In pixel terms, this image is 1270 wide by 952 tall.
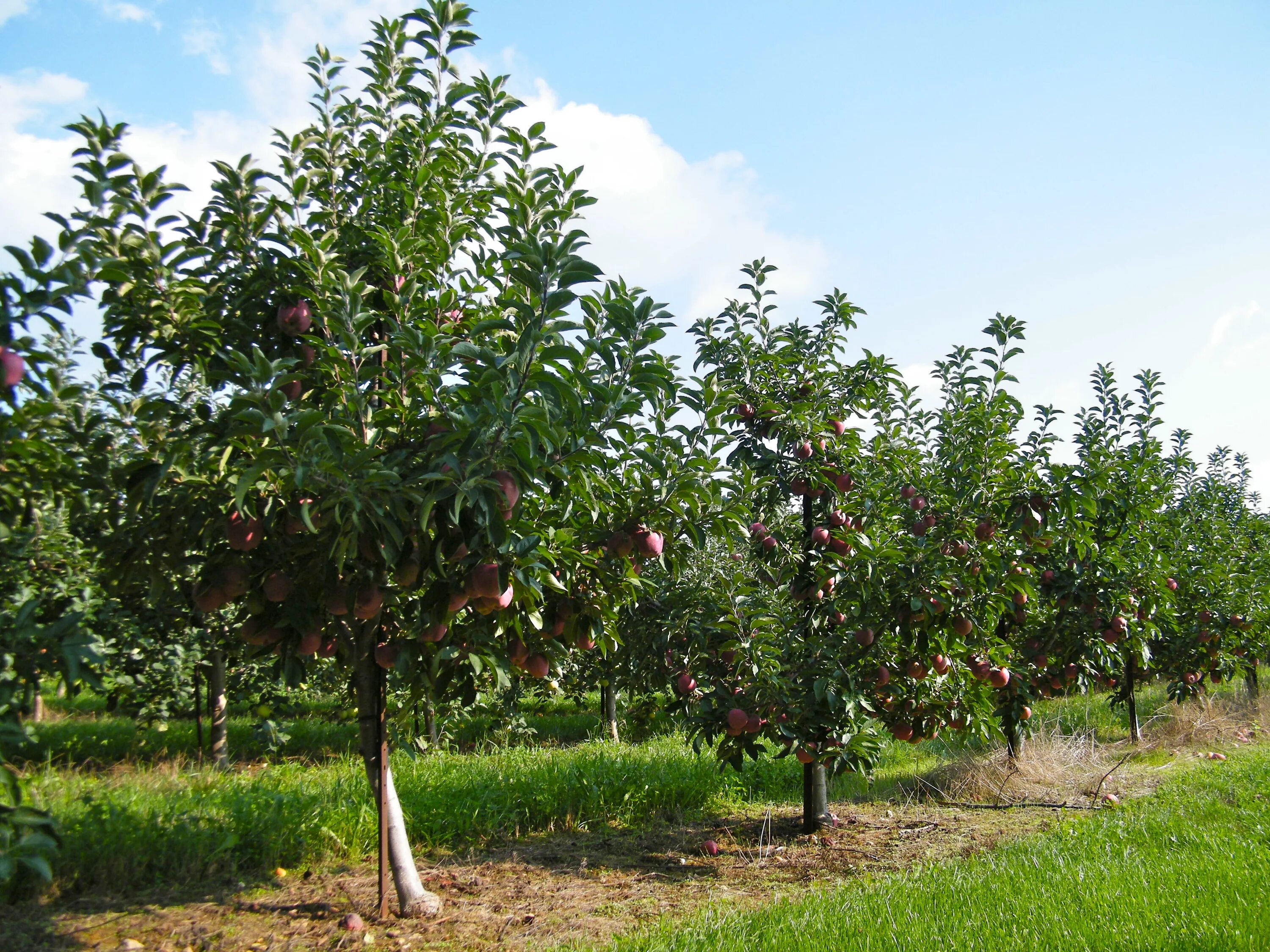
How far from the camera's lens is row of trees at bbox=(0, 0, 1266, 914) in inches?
108

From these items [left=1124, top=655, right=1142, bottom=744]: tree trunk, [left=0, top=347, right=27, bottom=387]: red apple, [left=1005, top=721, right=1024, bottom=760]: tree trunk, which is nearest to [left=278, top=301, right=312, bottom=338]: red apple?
Answer: [left=0, top=347, right=27, bottom=387]: red apple

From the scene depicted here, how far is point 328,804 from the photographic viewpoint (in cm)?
550

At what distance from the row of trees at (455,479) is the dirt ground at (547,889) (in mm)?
405

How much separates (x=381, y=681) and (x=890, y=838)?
13.7 ft

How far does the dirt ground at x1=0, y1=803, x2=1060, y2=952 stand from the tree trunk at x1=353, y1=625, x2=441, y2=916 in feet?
0.32

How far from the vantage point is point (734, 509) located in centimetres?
393

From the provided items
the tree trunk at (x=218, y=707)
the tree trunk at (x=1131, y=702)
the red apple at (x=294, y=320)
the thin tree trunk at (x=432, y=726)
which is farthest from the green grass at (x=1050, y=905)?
the tree trunk at (x=218, y=707)

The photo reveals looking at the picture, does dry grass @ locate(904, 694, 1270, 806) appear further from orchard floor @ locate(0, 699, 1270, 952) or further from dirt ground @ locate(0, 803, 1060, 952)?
dirt ground @ locate(0, 803, 1060, 952)

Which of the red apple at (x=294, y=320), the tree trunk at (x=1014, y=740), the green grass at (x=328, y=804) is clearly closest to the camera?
the red apple at (x=294, y=320)

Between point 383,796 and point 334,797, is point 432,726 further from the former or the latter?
point 383,796

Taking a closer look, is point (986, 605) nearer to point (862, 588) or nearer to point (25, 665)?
point (862, 588)

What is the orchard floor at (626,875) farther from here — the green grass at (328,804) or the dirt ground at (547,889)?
the green grass at (328,804)

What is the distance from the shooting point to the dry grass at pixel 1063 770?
7.26m

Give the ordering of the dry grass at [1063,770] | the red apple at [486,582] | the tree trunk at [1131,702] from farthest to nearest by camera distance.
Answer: the tree trunk at [1131,702] → the dry grass at [1063,770] → the red apple at [486,582]
